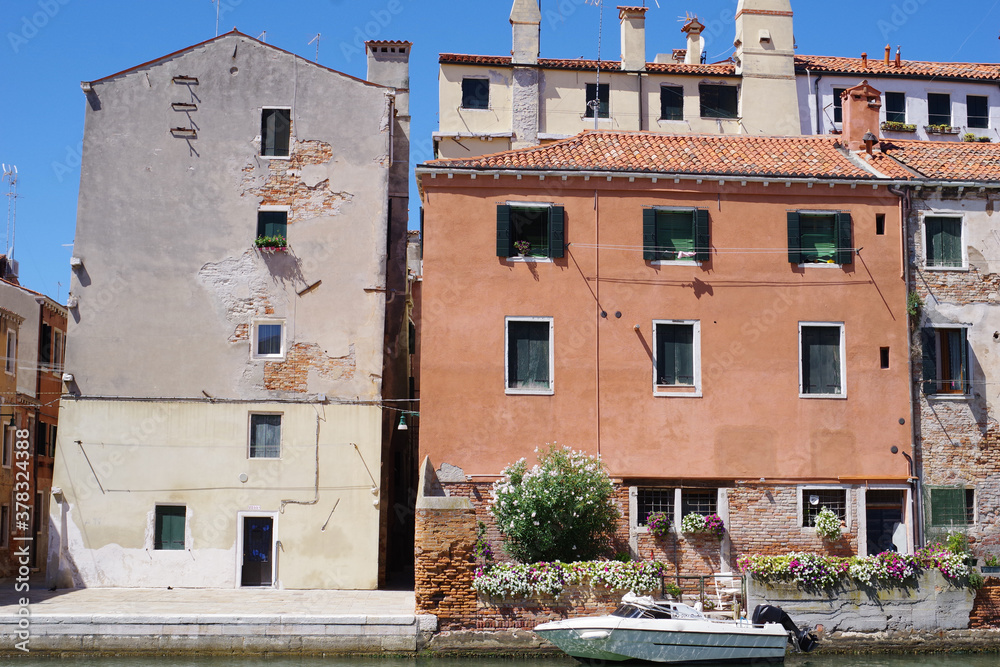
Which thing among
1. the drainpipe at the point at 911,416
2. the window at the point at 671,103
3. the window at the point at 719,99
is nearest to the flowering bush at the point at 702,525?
the drainpipe at the point at 911,416

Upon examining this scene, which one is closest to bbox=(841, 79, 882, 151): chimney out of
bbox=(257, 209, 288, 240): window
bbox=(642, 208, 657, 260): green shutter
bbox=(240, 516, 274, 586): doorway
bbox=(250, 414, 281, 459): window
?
bbox=(642, 208, 657, 260): green shutter

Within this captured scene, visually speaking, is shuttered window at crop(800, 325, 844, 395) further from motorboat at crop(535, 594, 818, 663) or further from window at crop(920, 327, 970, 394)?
motorboat at crop(535, 594, 818, 663)

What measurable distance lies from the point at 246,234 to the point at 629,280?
974 centimetres

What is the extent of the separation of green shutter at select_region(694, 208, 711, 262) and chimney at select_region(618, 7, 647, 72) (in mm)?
13196

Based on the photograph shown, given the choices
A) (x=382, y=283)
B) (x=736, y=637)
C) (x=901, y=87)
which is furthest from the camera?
(x=901, y=87)

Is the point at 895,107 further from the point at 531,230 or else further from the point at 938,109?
the point at 531,230

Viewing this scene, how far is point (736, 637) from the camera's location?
66.2 feet

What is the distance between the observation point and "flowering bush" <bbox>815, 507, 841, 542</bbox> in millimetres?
23969

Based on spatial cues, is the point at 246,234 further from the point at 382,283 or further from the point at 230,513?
the point at 230,513

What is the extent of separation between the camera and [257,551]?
85.3 ft

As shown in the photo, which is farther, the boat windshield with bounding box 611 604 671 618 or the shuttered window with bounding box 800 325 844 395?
the shuttered window with bounding box 800 325 844 395

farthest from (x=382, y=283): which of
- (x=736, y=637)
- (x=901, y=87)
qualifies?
(x=901, y=87)

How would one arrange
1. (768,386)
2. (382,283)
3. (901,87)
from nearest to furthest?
(768,386) < (382,283) < (901,87)

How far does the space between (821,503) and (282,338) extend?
13.5 metres
